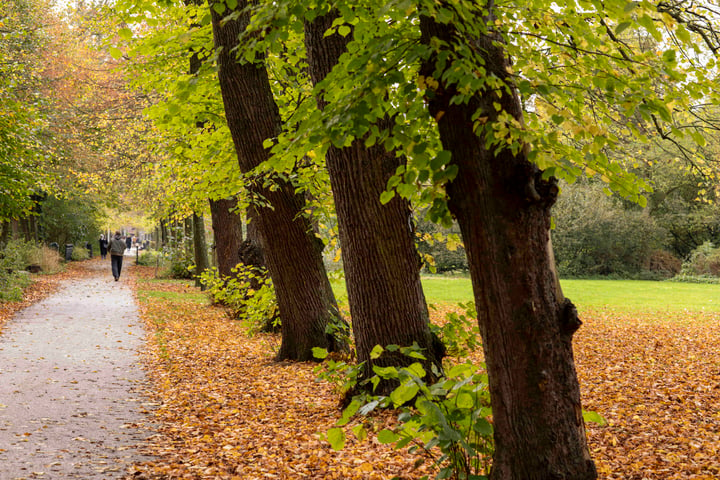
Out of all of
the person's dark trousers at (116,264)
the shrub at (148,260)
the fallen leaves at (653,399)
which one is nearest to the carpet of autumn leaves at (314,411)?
the fallen leaves at (653,399)

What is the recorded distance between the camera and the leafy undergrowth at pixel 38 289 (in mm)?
13493

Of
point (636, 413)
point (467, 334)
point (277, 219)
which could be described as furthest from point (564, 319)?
point (277, 219)

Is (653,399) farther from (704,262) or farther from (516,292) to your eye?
(704,262)

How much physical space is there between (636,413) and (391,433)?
397 cm

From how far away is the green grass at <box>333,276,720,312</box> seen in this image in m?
18.9

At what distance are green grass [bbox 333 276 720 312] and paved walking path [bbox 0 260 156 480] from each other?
276 inches

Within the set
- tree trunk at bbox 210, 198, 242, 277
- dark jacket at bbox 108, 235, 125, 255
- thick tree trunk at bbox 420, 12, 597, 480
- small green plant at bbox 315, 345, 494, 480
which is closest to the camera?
small green plant at bbox 315, 345, 494, 480

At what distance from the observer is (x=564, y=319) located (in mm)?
3107

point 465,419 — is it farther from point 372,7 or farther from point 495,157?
point 372,7

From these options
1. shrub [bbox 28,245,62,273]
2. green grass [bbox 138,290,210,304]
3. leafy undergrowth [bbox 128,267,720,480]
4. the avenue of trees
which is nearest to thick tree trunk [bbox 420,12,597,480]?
the avenue of trees

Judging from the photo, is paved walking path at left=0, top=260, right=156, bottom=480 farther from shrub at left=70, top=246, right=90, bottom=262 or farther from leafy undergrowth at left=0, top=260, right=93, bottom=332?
shrub at left=70, top=246, right=90, bottom=262

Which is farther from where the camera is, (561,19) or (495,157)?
(561,19)

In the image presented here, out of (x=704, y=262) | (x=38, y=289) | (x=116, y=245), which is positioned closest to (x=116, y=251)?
(x=116, y=245)

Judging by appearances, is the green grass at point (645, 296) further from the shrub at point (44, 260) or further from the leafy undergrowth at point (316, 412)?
the shrub at point (44, 260)
